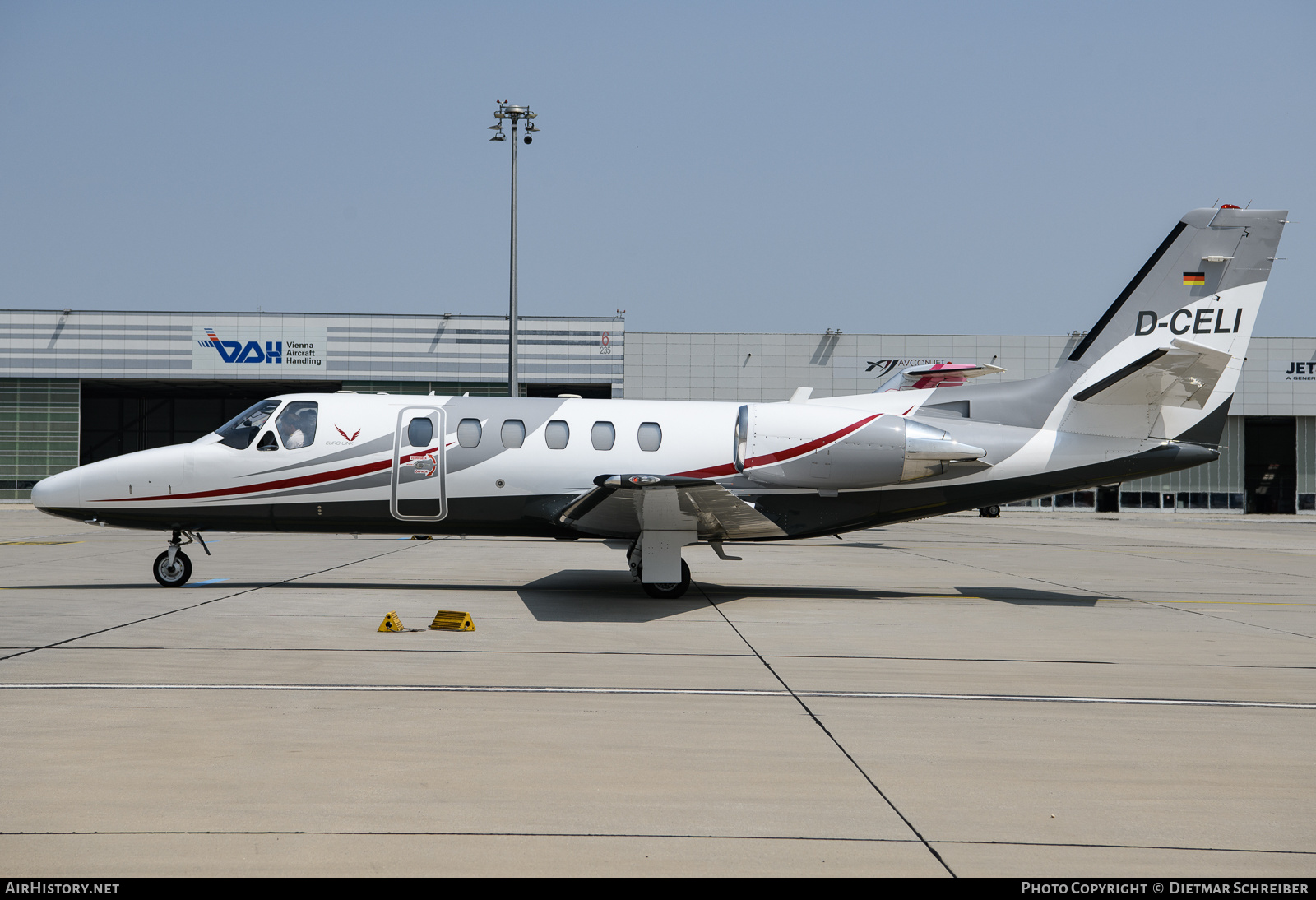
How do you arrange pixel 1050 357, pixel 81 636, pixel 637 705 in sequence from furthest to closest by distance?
pixel 1050 357, pixel 81 636, pixel 637 705

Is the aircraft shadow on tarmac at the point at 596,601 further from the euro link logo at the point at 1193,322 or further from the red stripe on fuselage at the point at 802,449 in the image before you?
the euro link logo at the point at 1193,322

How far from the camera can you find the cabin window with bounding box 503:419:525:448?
12625 mm

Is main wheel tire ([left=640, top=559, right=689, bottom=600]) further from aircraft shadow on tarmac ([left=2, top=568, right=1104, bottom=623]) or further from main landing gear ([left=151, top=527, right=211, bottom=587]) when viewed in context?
main landing gear ([left=151, top=527, right=211, bottom=587])

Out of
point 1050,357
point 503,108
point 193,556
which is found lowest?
point 193,556

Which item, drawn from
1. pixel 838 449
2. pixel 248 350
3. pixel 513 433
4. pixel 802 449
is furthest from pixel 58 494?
pixel 248 350

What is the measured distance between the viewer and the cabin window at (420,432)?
41.2ft

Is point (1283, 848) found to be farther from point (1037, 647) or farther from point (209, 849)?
point (1037, 647)

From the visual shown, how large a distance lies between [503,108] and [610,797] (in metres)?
26.3

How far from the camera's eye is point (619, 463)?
41.6 ft

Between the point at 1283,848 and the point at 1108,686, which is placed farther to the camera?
the point at 1108,686

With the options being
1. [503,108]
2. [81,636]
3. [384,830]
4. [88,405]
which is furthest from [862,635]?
[88,405]

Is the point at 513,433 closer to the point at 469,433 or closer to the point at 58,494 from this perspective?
the point at 469,433

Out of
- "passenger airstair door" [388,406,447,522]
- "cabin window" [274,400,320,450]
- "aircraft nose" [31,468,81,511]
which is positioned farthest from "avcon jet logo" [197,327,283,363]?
"passenger airstair door" [388,406,447,522]

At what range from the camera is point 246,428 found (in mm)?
12727
